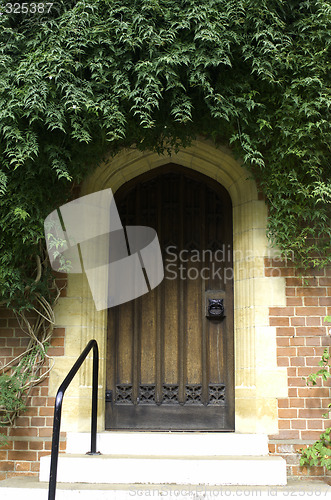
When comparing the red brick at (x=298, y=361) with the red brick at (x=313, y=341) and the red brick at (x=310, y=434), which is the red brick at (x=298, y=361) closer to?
the red brick at (x=313, y=341)

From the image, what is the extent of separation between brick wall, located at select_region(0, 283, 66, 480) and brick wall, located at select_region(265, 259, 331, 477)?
5.58ft

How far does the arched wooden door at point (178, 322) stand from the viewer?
4.64 m

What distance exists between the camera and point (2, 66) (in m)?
3.88

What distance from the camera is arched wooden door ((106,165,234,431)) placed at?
464 centimetres

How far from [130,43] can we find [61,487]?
9.78ft

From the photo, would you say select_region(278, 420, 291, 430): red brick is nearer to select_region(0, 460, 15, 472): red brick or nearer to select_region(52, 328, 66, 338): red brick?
select_region(52, 328, 66, 338): red brick

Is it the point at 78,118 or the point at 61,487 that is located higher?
the point at 78,118

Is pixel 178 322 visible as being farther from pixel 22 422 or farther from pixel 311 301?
pixel 22 422

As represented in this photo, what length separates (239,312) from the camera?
4.55m

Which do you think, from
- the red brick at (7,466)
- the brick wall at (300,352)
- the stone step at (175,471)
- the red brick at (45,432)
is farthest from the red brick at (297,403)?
the red brick at (7,466)

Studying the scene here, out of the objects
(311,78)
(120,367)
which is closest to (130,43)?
(311,78)

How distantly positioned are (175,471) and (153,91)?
8.53 ft

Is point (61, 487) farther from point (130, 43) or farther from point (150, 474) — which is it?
point (130, 43)

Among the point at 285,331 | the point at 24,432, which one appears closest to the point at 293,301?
the point at 285,331
